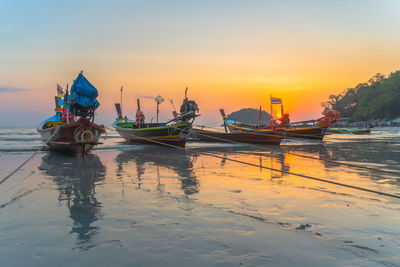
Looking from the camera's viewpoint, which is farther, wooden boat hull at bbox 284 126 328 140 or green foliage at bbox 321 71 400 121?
green foliage at bbox 321 71 400 121

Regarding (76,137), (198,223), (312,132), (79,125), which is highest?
(79,125)

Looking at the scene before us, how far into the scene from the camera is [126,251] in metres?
4.09

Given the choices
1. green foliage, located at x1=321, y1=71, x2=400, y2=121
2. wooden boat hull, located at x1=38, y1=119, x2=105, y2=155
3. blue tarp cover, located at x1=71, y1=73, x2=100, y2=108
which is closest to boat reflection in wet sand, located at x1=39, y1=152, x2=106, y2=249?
wooden boat hull, located at x1=38, y1=119, x2=105, y2=155

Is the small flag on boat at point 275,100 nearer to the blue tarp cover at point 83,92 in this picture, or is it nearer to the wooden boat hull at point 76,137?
the wooden boat hull at point 76,137

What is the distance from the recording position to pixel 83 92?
16.7m

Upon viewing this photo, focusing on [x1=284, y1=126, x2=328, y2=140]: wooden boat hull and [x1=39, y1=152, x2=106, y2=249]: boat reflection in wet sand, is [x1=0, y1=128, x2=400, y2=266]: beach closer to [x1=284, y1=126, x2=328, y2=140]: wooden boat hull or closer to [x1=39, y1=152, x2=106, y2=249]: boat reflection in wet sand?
[x1=39, y1=152, x2=106, y2=249]: boat reflection in wet sand

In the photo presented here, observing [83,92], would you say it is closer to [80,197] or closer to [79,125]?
[79,125]

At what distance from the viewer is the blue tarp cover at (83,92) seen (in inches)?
653

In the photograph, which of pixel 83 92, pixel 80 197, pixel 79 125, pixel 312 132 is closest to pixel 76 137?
pixel 79 125

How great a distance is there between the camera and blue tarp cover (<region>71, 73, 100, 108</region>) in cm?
1658

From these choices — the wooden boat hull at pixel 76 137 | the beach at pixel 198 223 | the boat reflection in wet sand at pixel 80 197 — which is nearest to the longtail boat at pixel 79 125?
the wooden boat hull at pixel 76 137

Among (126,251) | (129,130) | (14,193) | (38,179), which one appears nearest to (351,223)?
(126,251)

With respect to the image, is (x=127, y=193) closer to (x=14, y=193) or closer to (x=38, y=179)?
(x=14, y=193)

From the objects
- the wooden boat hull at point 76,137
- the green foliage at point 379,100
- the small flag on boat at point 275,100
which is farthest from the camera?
the green foliage at point 379,100
